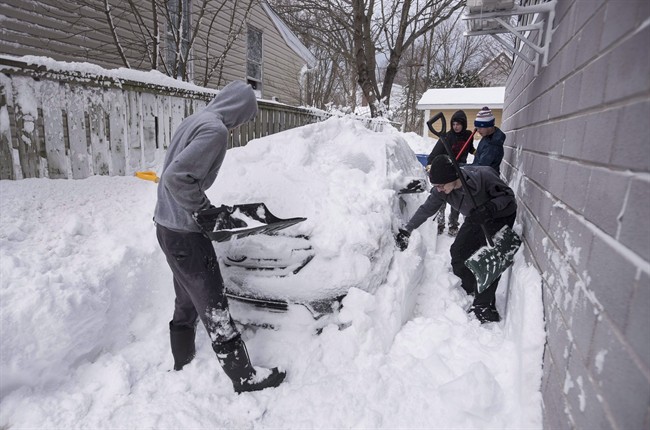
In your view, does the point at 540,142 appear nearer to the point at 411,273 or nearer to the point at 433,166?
the point at 433,166

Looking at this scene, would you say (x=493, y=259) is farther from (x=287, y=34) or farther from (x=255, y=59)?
(x=287, y=34)

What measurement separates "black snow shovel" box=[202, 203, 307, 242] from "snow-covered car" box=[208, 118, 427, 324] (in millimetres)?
166

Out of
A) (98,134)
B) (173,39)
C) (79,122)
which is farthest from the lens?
(173,39)

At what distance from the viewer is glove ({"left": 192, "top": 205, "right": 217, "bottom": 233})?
6.94ft

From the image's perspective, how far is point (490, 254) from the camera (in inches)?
119

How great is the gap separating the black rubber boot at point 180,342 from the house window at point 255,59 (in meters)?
12.4

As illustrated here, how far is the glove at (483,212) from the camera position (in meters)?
3.12

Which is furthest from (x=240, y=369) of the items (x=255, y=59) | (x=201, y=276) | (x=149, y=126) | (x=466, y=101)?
(x=466, y=101)

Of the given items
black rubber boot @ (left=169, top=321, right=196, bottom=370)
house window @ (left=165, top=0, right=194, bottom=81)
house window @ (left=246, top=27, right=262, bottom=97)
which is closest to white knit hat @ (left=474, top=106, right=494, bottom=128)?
black rubber boot @ (left=169, top=321, right=196, bottom=370)

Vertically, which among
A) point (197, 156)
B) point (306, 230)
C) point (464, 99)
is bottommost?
point (306, 230)

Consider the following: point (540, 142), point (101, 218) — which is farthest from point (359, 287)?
point (101, 218)

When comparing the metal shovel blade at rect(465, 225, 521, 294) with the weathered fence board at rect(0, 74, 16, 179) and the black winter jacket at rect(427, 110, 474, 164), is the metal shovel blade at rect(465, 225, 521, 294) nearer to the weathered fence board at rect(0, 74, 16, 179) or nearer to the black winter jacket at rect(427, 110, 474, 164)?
the black winter jacket at rect(427, 110, 474, 164)

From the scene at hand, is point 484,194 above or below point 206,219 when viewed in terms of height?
above

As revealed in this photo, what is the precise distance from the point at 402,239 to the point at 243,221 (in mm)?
1642
